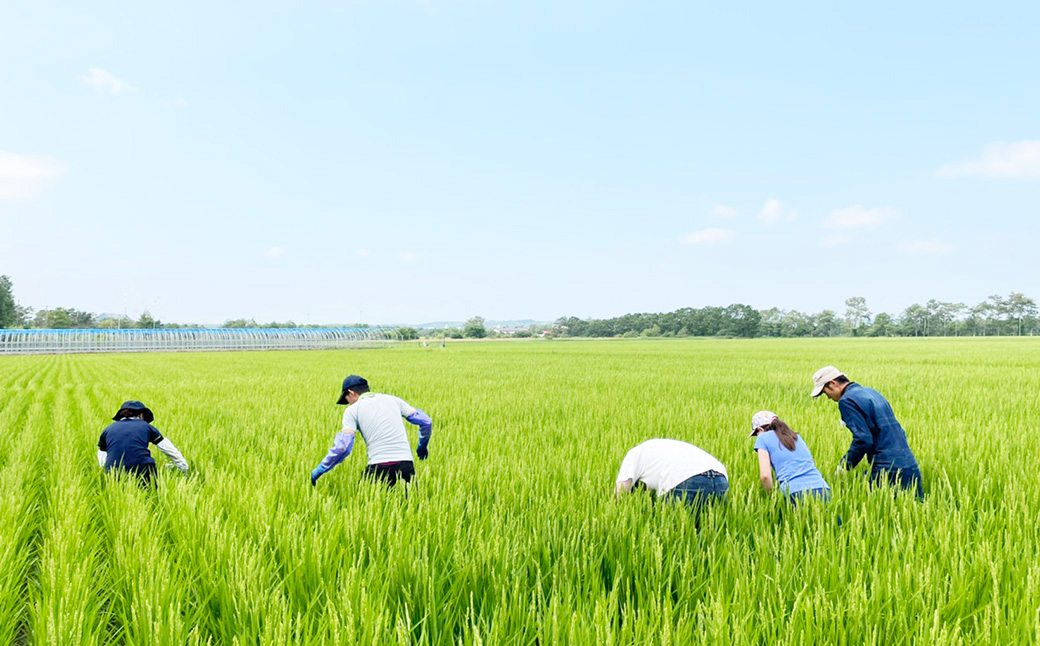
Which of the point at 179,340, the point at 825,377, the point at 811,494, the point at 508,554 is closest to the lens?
the point at 508,554

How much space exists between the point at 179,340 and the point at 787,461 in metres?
46.7

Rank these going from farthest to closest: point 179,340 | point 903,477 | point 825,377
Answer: point 179,340 → point 825,377 → point 903,477

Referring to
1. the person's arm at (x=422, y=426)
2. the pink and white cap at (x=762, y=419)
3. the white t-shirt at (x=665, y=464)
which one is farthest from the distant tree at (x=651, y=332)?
the white t-shirt at (x=665, y=464)

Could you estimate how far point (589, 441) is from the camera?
20.0 ft

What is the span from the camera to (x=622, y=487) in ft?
11.8

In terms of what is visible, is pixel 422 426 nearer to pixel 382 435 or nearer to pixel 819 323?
pixel 382 435

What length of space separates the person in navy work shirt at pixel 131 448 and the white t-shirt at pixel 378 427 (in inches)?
64.5

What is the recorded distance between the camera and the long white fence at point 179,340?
122 ft

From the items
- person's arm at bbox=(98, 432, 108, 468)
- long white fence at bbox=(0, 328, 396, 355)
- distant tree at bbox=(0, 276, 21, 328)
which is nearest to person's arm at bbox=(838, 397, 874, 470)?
person's arm at bbox=(98, 432, 108, 468)

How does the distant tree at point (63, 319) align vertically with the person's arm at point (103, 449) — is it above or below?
above

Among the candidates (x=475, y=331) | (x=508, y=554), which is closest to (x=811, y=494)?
(x=508, y=554)

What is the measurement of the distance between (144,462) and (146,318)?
296 feet

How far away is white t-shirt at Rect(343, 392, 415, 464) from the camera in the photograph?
415 cm

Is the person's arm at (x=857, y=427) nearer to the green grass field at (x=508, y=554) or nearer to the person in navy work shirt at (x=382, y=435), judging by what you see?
the green grass field at (x=508, y=554)
